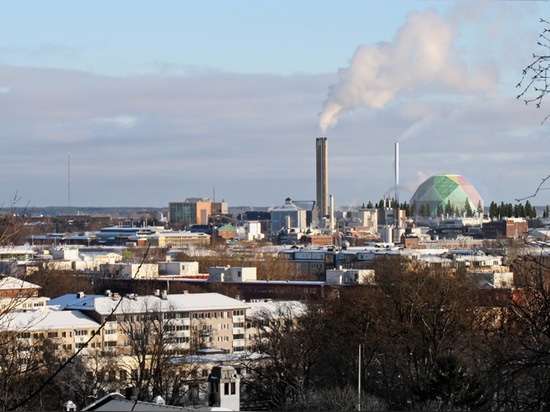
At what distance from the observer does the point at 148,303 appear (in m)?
42.3

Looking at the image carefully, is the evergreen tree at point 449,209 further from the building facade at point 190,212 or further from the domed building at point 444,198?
the building facade at point 190,212

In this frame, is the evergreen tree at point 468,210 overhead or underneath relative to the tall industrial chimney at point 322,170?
underneath

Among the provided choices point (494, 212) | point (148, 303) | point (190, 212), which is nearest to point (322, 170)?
point (494, 212)

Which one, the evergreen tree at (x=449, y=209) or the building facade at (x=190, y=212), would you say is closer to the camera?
the evergreen tree at (x=449, y=209)

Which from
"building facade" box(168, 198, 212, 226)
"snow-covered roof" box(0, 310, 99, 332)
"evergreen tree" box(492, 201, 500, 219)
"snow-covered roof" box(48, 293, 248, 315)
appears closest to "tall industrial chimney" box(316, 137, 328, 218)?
"evergreen tree" box(492, 201, 500, 219)

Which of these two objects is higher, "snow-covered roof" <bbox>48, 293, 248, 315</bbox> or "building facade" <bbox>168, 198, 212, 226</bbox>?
"building facade" <bbox>168, 198, 212, 226</bbox>

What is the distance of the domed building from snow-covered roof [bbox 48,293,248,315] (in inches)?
4557

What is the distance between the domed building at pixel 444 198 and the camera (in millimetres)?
161000

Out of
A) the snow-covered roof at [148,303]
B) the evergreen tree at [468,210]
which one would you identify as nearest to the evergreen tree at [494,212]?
the evergreen tree at [468,210]

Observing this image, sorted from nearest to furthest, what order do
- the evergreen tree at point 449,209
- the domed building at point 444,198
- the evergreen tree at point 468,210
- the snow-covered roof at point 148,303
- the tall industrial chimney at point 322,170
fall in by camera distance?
1. the snow-covered roof at point 148,303
2. the tall industrial chimney at point 322,170
3. the evergreen tree at point 468,210
4. the evergreen tree at point 449,209
5. the domed building at point 444,198

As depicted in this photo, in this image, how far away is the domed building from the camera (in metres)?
161

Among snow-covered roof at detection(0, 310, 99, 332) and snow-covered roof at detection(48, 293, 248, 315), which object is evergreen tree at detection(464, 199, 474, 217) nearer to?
snow-covered roof at detection(48, 293, 248, 315)

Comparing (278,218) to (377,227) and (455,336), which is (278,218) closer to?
(377,227)

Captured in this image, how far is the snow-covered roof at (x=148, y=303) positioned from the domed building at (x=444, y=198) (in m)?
116
